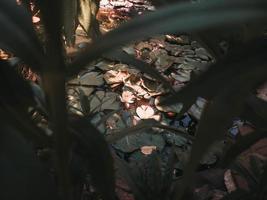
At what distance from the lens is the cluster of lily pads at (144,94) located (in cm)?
160

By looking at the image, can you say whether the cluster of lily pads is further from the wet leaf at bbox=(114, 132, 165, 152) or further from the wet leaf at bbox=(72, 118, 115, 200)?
the wet leaf at bbox=(72, 118, 115, 200)

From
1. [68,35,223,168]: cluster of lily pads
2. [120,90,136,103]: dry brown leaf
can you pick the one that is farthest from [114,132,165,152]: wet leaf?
[120,90,136,103]: dry brown leaf

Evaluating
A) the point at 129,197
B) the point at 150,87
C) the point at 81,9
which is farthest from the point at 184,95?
the point at 150,87

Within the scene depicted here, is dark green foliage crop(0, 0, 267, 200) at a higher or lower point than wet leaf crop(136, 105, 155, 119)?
higher

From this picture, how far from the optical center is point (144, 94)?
185 cm

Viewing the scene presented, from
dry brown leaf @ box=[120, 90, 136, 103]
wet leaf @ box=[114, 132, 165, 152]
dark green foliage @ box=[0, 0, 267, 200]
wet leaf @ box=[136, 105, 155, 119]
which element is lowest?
wet leaf @ box=[114, 132, 165, 152]

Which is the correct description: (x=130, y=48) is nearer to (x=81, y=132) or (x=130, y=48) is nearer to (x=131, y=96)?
(x=131, y=96)

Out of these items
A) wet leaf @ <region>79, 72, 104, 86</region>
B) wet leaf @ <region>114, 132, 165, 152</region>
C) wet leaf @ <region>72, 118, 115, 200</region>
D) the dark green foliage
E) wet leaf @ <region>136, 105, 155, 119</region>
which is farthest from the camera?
wet leaf @ <region>79, 72, 104, 86</region>

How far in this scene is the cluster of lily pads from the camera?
1599 millimetres

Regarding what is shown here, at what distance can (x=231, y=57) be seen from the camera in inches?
17.6

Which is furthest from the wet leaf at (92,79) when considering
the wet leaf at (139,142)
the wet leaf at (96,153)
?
the wet leaf at (96,153)

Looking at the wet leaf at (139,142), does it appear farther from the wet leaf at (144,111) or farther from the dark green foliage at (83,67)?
the dark green foliage at (83,67)

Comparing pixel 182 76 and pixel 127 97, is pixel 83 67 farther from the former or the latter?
pixel 182 76

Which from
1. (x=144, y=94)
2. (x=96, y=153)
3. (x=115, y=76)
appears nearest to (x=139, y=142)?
(x=144, y=94)
